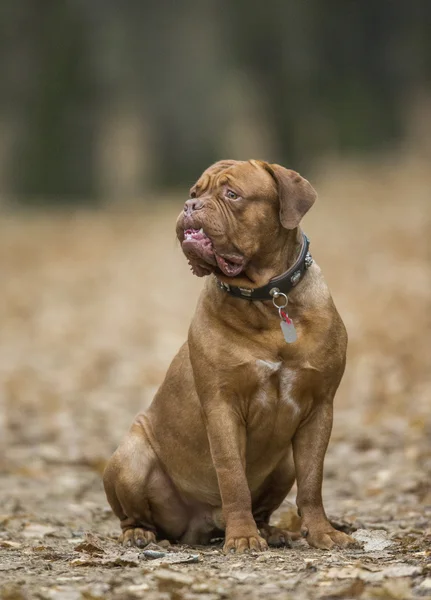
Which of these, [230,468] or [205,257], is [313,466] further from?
[205,257]

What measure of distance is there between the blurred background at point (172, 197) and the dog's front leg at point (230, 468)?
5.10 feet

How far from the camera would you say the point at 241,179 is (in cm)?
509

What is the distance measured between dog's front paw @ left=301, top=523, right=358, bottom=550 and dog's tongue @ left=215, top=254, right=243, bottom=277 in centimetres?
122

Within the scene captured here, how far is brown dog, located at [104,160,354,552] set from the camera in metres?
5.02

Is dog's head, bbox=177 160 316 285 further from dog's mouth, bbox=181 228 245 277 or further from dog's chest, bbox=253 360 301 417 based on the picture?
dog's chest, bbox=253 360 301 417

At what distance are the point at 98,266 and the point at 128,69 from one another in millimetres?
14140

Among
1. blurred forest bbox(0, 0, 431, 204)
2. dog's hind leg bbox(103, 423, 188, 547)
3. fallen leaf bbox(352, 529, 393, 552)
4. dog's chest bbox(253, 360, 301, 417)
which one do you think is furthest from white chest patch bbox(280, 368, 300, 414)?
blurred forest bbox(0, 0, 431, 204)

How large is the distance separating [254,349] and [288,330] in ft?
0.56

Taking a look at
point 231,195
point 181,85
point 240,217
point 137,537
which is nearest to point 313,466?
point 137,537

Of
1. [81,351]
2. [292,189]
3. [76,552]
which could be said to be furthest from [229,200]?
[81,351]

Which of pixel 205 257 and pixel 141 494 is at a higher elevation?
pixel 205 257

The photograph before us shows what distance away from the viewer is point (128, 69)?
103ft

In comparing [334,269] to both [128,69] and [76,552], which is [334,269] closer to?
[76,552]

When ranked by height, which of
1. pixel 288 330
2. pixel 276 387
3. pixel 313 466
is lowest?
pixel 313 466
